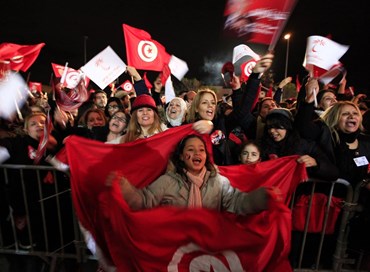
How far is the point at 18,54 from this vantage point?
668 centimetres

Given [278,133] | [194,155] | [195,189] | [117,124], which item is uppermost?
[117,124]

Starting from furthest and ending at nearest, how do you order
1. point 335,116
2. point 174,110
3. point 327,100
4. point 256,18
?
point 327,100 < point 174,110 < point 335,116 < point 256,18

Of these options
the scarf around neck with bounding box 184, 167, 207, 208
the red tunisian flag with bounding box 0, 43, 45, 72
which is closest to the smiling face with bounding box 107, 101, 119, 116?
the red tunisian flag with bounding box 0, 43, 45, 72

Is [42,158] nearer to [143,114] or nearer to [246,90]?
[143,114]

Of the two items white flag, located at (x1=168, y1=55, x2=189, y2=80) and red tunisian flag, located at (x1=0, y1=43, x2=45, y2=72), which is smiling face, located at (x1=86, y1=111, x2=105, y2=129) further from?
red tunisian flag, located at (x1=0, y1=43, x2=45, y2=72)

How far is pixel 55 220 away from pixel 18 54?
179 inches

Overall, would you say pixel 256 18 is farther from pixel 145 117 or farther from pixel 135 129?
pixel 135 129

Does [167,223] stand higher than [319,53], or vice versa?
[319,53]

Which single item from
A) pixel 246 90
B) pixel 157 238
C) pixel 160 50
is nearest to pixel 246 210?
pixel 157 238

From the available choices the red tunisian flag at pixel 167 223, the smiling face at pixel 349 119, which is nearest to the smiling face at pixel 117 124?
the red tunisian flag at pixel 167 223

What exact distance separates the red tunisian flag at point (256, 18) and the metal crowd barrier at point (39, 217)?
100 inches

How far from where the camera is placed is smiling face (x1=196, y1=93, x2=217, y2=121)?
392 centimetres

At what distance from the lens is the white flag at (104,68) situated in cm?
678

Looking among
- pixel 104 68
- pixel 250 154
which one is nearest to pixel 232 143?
pixel 250 154
